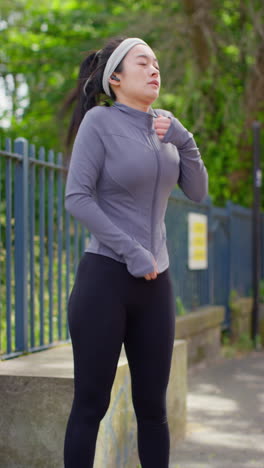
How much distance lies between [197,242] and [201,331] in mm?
978

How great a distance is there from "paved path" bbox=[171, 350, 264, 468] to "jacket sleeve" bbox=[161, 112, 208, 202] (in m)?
1.94

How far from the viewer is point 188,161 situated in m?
2.97

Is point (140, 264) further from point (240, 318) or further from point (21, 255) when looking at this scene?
point (240, 318)

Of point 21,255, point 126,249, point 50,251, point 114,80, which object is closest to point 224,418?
point 50,251

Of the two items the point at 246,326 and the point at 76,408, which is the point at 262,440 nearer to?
the point at 76,408

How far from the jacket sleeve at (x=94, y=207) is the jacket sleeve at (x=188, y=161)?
0.90 ft

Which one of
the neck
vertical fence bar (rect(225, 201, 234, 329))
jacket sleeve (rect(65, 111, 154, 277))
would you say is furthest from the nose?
vertical fence bar (rect(225, 201, 234, 329))

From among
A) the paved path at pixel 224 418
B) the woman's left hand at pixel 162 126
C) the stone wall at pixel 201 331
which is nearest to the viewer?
the woman's left hand at pixel 162 126

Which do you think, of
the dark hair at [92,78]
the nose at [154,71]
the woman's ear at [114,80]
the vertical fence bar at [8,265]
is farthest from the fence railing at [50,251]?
the nose at [154,71]

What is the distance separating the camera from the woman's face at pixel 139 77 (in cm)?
291

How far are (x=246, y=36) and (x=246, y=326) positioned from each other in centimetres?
475

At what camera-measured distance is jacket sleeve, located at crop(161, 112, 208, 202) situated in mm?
2887

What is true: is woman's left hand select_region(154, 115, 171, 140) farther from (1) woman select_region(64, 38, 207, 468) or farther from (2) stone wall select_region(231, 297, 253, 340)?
(2) stone wall select_region(231, 297, 253, 340)

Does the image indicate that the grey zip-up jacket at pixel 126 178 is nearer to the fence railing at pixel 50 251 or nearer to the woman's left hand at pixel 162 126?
the woman's left hand at pixel 162 126
